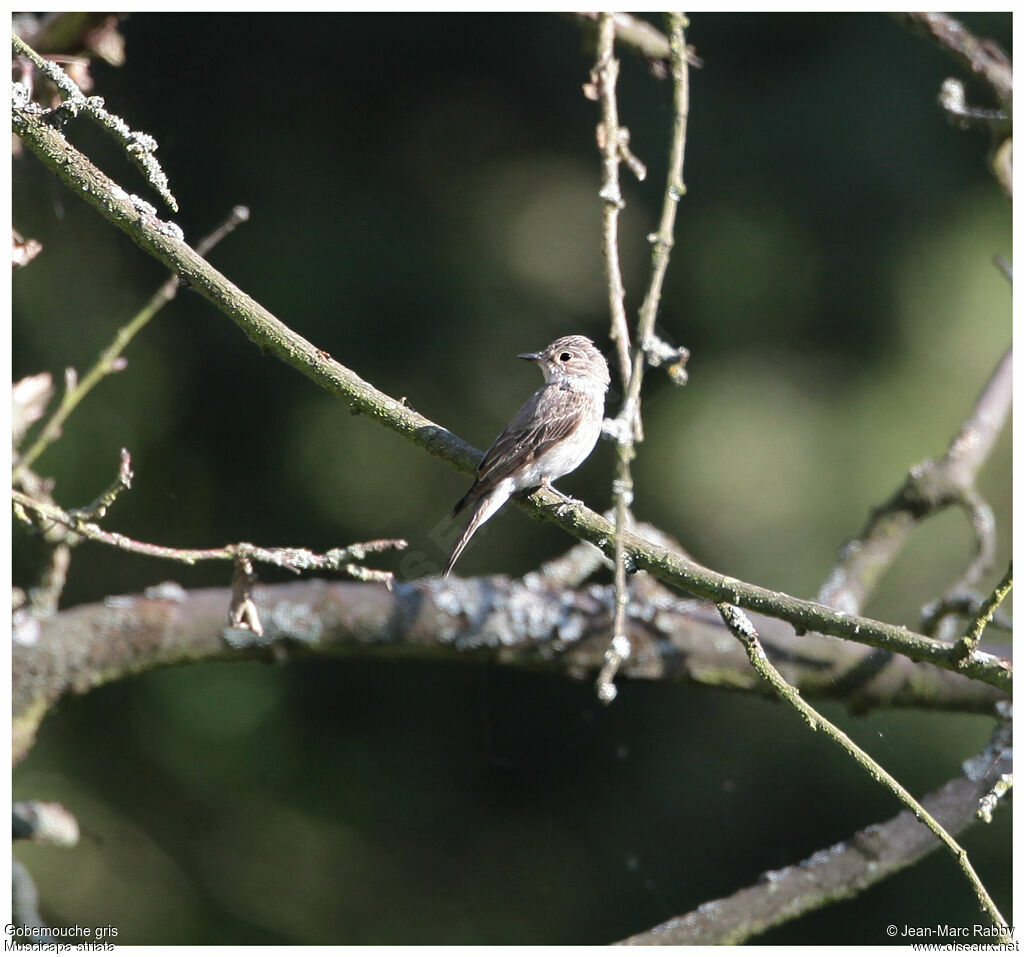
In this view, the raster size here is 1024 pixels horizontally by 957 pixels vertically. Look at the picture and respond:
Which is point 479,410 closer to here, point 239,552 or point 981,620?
point 239,552

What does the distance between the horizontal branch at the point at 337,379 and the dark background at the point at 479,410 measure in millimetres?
2796

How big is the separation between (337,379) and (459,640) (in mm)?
1166

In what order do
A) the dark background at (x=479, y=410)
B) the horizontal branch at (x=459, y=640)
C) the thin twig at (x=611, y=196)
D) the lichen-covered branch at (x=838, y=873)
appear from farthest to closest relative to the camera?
the dark background at (x=479, y=410) < the horizontal branch at (x=459, y=640) < the lichen-covered branch at (x=838, y=873) < the thin twig at (x=611, y=196)

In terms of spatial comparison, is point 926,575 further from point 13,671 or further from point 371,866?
point 13,671

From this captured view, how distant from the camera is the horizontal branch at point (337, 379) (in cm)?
197

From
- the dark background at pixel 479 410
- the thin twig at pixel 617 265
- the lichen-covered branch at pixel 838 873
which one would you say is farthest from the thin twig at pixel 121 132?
the dark background at pixel 479 410

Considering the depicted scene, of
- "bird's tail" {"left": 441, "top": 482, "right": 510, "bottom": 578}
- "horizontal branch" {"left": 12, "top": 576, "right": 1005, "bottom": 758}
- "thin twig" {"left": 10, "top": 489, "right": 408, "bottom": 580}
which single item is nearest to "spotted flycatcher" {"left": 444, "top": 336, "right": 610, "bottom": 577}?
"bird's tail" {"left": 441, "top": 482, "right": 510, "bottom": 578}

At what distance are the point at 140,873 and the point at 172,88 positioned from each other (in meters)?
3.47

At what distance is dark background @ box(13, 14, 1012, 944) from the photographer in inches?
193

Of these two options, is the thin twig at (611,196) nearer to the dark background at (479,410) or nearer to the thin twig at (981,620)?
the thin twig at (981,620)

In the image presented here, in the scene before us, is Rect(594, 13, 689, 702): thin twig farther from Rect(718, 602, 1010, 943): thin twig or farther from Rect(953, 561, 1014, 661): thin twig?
Rect(953, 561, 1014, 661): thin twig

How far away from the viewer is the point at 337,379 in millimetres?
2076

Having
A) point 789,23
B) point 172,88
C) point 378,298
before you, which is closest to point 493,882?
point 378,298

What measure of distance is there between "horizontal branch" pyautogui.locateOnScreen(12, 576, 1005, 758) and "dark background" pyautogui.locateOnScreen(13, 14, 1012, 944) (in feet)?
5.91
